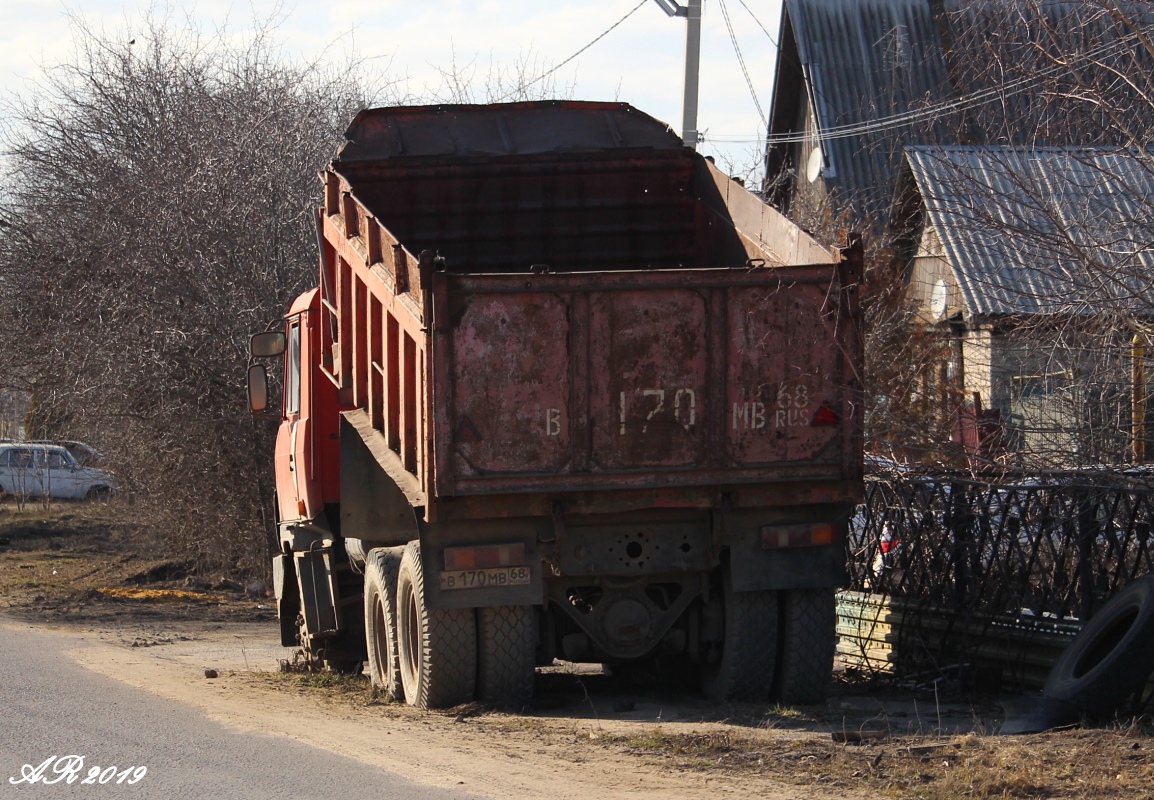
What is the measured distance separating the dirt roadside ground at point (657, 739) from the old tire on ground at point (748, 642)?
0.63 feet

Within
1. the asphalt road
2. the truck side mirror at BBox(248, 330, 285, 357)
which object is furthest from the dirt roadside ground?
the truck side mirror at BBox(248, 330, 285, 357)

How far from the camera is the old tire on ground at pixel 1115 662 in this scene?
754 centimetres

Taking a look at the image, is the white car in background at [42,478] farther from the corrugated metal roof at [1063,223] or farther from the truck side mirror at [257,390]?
the corrugated metal roof at [1063,223]

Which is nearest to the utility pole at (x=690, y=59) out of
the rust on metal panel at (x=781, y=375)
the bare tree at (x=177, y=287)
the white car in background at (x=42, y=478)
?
the bare tree at (x=177, y=287)

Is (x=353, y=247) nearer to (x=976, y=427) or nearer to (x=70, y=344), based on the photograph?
(x=976, y=427)

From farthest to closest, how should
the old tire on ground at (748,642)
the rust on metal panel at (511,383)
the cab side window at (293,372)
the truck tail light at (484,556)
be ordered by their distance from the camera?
1. the cab side window at (293,372)
2. the old tire on ground at (748,642)
3. the truck tail light at (484,556)
4. the rust on metal panel at (511,383)

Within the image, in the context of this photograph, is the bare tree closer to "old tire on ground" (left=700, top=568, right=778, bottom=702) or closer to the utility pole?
the utility pole

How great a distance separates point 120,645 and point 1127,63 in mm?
9688

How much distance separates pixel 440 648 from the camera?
8.28 metres

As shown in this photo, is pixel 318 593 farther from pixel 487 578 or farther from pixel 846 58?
pixel 846 58

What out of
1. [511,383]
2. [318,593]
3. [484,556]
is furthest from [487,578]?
[318,593]

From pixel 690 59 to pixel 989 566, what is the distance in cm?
1006

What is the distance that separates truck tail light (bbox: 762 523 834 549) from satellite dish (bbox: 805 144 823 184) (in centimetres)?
2106

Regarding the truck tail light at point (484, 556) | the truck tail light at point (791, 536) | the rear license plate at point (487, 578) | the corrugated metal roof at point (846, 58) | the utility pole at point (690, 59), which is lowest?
the rear license plate at point (487, 578)
